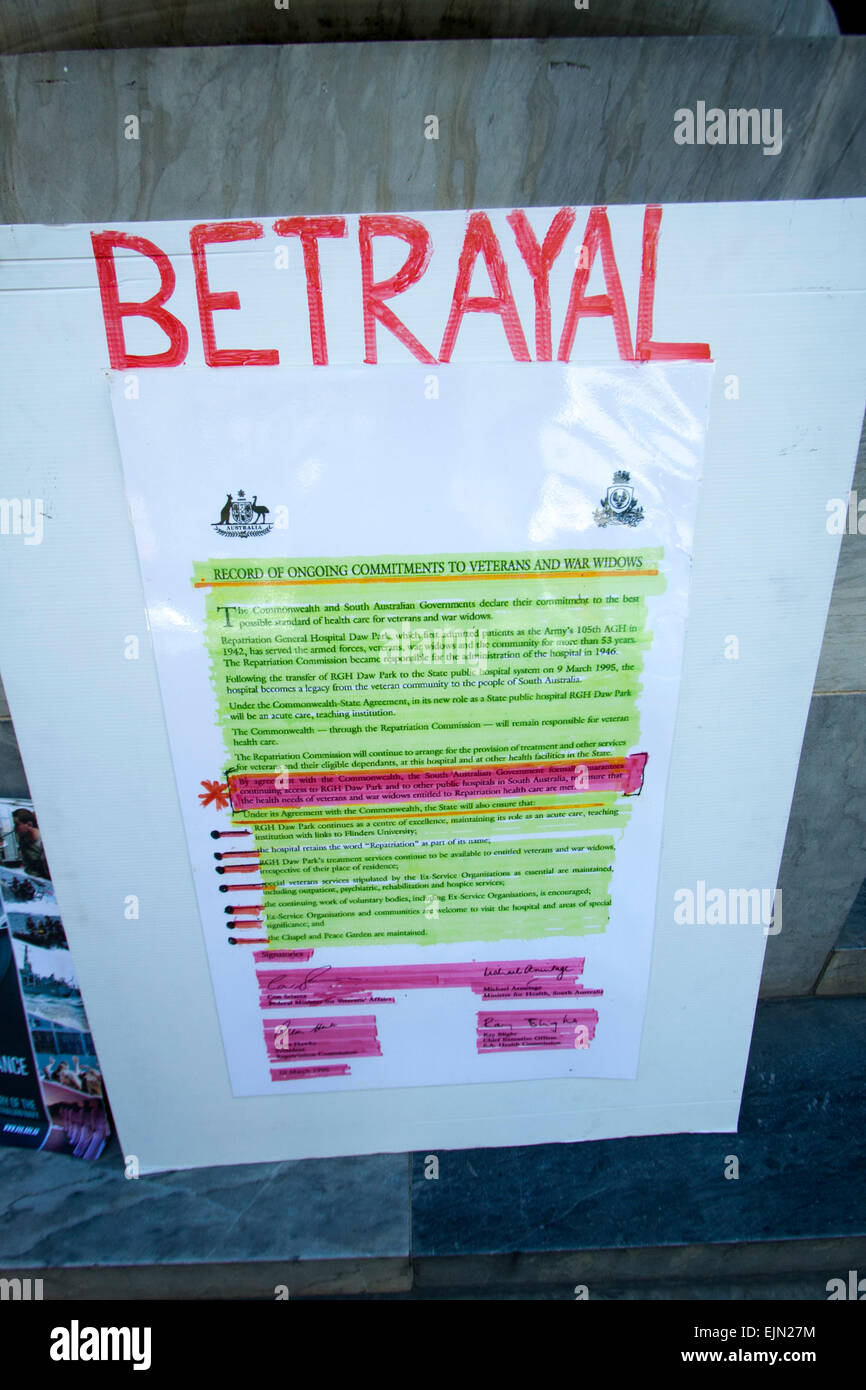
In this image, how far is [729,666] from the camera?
114 cm

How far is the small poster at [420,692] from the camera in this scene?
3.27ft

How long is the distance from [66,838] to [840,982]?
174 centimetres

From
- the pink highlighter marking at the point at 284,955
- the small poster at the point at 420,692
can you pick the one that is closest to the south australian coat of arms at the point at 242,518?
the small poster at the point at 420,692

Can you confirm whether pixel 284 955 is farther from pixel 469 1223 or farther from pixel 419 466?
pixel 419 466

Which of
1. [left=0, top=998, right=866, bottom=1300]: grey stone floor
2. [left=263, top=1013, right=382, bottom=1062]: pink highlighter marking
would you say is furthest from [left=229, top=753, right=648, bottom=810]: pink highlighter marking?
[left=0, top=998, right=866, bottom=1300]: grey stone floor

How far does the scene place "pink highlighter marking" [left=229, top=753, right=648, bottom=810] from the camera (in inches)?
46.0

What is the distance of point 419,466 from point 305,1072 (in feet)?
3.57

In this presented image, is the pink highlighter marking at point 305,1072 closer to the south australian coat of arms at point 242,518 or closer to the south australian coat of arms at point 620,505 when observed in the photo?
the south australian coat of arms at point 242,518

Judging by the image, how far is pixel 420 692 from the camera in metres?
1.12

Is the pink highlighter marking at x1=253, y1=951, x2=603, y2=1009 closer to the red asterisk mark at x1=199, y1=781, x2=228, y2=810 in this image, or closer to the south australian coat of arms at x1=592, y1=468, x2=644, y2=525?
the red asterisk mark at x1=199, y1=781, x2=228, y2=810

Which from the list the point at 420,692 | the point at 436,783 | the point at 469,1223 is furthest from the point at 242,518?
the point at 469,1223

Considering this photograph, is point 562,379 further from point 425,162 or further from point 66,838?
point 66,838

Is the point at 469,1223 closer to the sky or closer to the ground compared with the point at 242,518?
closer to the ground
